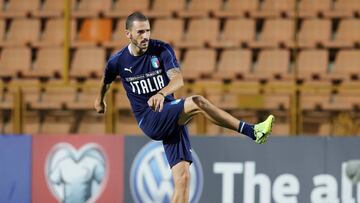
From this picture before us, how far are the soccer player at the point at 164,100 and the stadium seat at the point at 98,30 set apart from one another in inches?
290

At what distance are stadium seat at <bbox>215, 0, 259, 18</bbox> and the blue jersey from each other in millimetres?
7079

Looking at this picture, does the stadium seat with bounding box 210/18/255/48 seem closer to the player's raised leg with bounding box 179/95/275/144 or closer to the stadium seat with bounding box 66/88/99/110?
the stadium seat with bounding box 66/88/99/110

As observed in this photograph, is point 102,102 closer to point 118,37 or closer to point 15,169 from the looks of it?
point 15,169

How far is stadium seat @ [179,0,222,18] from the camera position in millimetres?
16031

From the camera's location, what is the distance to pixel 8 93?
12.5 m

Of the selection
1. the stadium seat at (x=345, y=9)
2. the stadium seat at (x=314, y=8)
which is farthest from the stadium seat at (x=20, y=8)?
the stadium seat at (x=345, y=9)

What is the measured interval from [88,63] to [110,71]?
265 inches

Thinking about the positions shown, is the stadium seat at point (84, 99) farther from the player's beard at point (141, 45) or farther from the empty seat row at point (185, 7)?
the player's beard at point (141, 45)

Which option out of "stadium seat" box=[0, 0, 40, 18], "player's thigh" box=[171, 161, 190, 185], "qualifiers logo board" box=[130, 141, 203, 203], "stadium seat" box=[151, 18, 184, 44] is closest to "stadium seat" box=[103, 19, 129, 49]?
"stadium seat" box=[151, 18, 184, 44]

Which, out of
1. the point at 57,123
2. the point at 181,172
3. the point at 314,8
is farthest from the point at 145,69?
the point at 314,8

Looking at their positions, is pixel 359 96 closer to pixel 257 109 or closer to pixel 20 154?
pixel 257 109

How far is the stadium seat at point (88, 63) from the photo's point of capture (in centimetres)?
1547

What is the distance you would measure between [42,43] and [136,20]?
8034mm

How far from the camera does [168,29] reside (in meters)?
15.9
